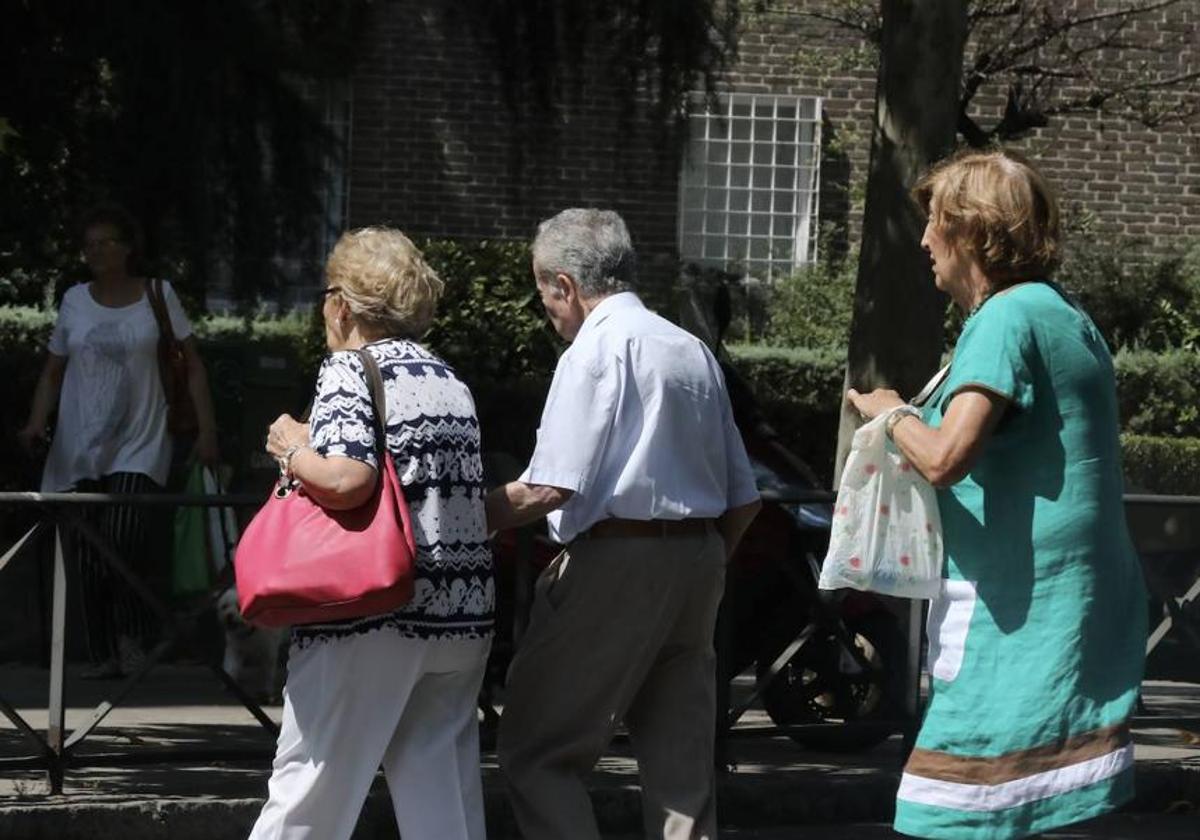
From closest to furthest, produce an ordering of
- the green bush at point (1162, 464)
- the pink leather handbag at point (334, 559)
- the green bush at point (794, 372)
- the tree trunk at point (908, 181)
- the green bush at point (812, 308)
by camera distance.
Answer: the pink leather handbag at point (334, 559)
the tree trunk at point (908, 181)
the green bush at point (794, 372)
the green bush at point (1162, 464)
the green bush at point (812, 308)

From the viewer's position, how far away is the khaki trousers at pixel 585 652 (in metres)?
4.79

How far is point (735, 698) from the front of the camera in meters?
7.29

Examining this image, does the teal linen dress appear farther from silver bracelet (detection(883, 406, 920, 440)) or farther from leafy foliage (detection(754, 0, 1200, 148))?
leafy foliage (detection(754, 0, 1200, 148))

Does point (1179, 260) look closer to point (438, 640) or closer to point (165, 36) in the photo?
point (165, 36)

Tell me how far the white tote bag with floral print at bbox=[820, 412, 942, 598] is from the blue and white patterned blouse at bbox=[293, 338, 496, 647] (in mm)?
874

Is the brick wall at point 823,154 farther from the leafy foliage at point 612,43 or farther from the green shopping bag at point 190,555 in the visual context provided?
the green shopping bag at point 190,555

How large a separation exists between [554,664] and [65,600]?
2043 mm

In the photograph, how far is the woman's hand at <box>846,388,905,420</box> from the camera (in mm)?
4059

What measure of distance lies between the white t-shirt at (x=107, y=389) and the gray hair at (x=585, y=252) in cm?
348

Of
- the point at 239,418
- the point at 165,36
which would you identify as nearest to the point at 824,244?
the point at 239,418

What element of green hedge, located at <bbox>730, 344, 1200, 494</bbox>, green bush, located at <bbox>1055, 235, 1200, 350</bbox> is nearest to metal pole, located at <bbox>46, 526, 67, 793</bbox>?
green hedge, located at <bbox>730, 344, 1200, 494</bbox>

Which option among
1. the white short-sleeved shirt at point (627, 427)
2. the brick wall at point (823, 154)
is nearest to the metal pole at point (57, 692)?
the white short-sleeved shirt at point (627, 427)

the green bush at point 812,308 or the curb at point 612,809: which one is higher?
the green bush at point 812,308

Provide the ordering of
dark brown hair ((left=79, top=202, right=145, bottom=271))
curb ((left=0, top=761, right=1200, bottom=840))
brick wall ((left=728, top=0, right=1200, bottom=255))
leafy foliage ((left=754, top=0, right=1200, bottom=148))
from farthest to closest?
brick wall ((left=728, top=0, right=1200, bottom=255)), leafy foliage ((left=754, top=0, right=1200, bottom=148)), dark brown hair ((left=79, top=202, right=145, bottom=271)), curb ((left=0, top=761, right=1200, bottom=840))
